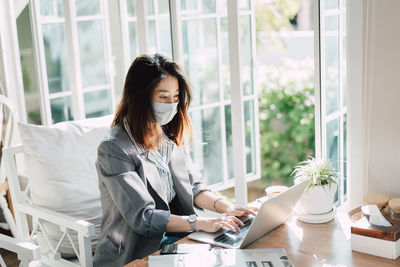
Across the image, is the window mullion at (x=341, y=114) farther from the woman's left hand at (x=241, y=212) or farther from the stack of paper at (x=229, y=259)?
the stack of paper at (x=229, y=259)

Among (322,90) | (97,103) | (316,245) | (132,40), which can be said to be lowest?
(316,245)

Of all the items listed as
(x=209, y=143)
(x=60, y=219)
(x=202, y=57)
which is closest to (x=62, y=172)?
(x=60, y=219)

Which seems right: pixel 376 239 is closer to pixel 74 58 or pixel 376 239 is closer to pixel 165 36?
pixel 165 36

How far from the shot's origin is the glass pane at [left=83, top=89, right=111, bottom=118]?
293 centimetres

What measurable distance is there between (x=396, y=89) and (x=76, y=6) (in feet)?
6.09

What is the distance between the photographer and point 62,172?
2035 millimetres

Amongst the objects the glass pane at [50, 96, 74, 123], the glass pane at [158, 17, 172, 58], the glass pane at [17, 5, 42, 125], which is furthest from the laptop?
the glass pane at [17, 5, 42, 125]

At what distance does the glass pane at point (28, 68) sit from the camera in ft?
9.93

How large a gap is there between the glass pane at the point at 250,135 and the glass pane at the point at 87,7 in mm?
1115

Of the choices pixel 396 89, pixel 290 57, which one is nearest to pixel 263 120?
pixel 290 57

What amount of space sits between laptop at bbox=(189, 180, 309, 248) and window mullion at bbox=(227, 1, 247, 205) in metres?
0.50

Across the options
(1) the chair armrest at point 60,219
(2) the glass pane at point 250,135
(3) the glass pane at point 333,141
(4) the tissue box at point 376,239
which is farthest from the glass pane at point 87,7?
(4) the tissue box at point 376,239

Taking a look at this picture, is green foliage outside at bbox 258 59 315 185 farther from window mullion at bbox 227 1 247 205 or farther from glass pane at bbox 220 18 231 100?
window mullion at bbox 227 1 247 205

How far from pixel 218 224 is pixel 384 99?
0.74m
